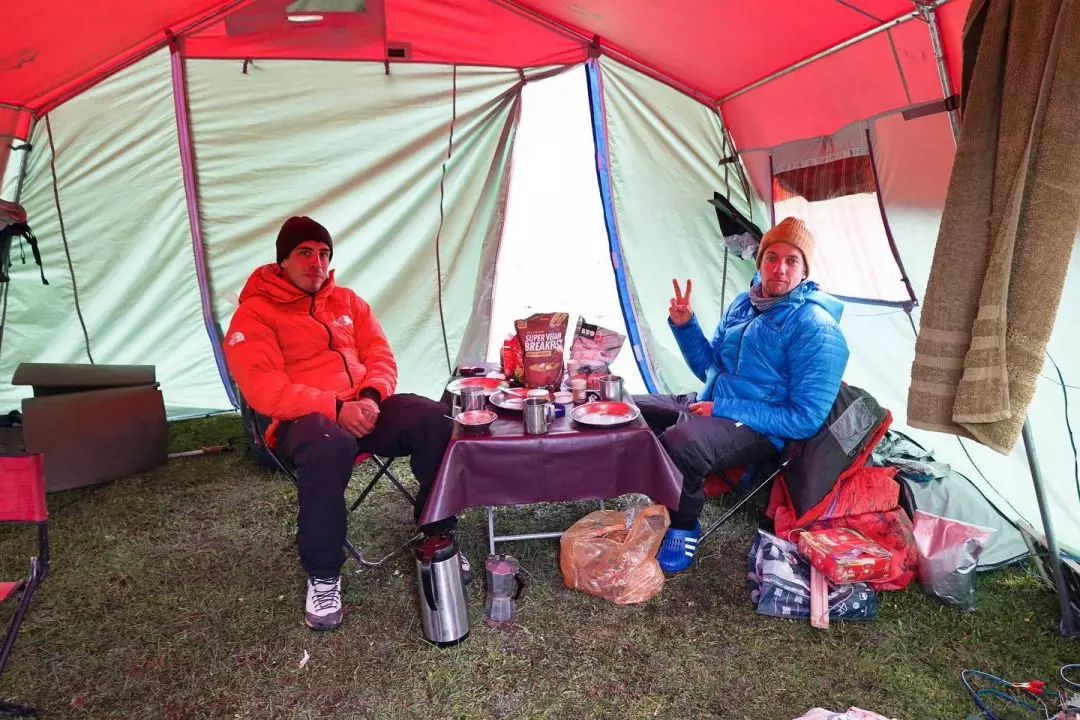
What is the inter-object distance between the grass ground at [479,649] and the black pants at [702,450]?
284 mm

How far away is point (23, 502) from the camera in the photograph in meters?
1.77

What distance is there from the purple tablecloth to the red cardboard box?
603 mm

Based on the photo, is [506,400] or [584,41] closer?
[506,400]

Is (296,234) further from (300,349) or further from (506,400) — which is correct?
(506,400)

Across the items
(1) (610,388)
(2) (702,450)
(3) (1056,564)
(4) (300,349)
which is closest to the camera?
(3) (1056,564)

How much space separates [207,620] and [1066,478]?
9.94ft

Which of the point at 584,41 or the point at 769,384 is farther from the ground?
the point at 584,41

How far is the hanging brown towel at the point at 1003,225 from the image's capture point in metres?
1.39

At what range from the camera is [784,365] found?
8.48 feet

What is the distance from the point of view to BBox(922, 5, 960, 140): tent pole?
83.7 inches

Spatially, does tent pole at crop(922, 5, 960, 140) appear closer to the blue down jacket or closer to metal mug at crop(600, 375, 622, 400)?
the blue down jacket

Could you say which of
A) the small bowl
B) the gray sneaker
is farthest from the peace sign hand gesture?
the gray sneaker

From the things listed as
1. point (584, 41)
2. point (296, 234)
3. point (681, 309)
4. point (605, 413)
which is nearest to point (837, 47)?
point (681, 309)

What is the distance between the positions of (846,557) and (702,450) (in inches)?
23.4
